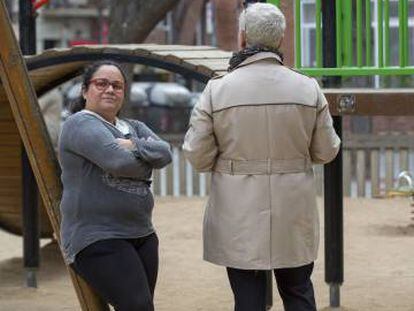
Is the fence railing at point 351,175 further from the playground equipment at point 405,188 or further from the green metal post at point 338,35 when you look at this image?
the green metal post at point 338,35

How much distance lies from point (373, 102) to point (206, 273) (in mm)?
3271

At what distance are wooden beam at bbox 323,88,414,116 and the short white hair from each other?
1.70m

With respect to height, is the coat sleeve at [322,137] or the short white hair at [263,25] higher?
the short white hair at [263,25]

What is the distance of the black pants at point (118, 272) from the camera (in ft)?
16.2

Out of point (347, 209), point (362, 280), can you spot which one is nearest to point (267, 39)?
point (362, 280)

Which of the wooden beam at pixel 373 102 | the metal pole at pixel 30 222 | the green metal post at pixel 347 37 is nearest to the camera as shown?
the wooden beam at pixel 373 102

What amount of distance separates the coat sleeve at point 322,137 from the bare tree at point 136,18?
10092 millimetres

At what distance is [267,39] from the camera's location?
16.4 ft

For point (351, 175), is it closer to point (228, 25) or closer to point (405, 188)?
point (405, 188)

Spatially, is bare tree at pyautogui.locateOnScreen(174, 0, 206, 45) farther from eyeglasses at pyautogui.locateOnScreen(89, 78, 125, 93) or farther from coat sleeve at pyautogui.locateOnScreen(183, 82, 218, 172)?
coat sleeve at pyautogui.locateOnScreen(183, 82, 218, 172)

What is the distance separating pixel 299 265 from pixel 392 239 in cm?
667

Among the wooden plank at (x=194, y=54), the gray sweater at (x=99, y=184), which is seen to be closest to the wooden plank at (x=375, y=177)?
the wooden plank at (x=194, y=54)

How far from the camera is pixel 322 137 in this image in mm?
5105

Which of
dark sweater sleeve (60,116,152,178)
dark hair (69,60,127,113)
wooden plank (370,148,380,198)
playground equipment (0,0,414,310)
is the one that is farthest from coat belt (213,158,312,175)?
wooden plank (370,148,380,198)
